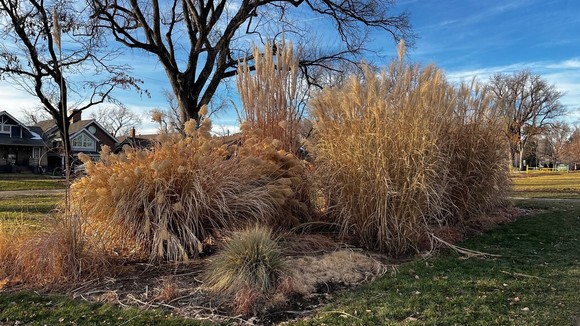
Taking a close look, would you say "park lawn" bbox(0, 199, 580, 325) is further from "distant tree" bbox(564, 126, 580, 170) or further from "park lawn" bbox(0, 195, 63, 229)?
"distant tree" bbox(564, 126, 580, 170)

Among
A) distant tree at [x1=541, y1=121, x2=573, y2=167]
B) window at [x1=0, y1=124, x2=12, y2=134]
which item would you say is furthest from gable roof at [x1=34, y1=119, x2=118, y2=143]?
distant tree at [x1=541, y1=121, x2=573, y2=167]

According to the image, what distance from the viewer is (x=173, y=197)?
443cm

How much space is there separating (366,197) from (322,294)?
155 cm

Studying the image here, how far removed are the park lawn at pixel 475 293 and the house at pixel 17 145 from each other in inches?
1735

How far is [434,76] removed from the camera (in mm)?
5492

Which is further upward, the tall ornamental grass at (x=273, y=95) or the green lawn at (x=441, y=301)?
the tall ornamental grass at (x=273, y=95)

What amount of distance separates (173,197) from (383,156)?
237cm

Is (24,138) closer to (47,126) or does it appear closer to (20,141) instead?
(20,141)

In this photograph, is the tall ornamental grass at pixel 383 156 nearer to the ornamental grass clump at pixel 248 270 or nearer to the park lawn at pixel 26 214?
the ornamental grass clump at pixel 248 270

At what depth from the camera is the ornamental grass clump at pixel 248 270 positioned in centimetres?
335

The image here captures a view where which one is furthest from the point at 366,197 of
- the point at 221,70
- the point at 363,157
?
the point at 221,70

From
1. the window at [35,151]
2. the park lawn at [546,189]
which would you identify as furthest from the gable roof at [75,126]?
the park lawn at [546,189]

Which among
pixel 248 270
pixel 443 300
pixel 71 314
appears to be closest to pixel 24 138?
pixel 71 314

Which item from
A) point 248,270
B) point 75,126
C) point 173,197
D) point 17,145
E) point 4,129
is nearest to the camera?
point 248,270
